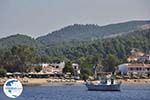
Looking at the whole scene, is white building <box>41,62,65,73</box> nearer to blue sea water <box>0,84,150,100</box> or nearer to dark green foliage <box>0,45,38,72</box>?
dark green foliage <box>0,45,38,72</box>

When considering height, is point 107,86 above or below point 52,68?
below

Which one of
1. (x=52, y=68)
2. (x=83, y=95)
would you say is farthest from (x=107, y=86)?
(x=52, y=68)

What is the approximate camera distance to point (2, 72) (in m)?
125

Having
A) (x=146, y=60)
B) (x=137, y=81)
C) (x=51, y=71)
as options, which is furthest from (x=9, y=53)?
(x=146, y=60)

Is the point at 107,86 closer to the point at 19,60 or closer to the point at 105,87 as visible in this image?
the point at 105,87

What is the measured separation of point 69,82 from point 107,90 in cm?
4600

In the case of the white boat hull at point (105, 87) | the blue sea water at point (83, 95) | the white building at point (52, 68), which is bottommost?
the blue sea water at point (83, 95)

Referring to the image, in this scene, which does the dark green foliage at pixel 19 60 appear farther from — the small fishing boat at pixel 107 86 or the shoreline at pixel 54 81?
the small fishing boat at pixel 107 86

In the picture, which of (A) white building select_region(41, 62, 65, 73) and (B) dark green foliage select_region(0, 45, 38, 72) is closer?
(B) dark green foliage select_region(0, 45, 38, 72)

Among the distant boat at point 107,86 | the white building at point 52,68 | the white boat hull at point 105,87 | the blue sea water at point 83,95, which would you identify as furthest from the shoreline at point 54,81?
the blue sea water at point 83,95

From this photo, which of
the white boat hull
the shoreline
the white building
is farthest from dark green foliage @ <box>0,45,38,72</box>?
the white boat hull

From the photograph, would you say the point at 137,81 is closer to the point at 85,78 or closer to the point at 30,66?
the point at 85,78

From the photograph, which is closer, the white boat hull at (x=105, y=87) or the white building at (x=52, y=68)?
the white boat hull at (x=105, y=87)

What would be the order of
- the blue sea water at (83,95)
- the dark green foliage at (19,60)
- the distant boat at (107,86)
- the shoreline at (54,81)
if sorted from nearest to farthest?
the blue sea water at (83,95)
the distant boat at (107,86)
the shoreline at (54,81)
the dark green foliage at (19,60)
